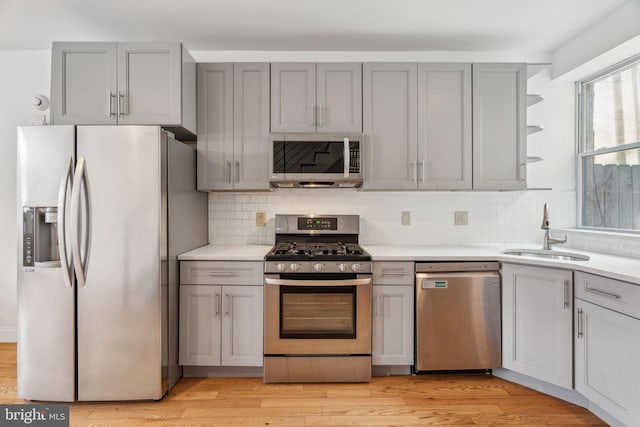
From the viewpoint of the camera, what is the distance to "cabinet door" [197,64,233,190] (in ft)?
9.46

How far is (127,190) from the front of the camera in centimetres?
225

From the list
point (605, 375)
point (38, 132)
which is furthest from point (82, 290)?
point (605, 375)

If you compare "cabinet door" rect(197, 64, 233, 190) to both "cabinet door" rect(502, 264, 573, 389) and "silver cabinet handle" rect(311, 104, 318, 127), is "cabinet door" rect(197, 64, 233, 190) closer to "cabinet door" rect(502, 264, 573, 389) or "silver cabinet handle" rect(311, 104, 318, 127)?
"silver cabinet handle" rect(311, 104, 318, 127)

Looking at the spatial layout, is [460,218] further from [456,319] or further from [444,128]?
[456,319]

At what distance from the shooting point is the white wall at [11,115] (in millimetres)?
3191

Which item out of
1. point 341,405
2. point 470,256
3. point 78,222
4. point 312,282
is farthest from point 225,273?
point 470,256

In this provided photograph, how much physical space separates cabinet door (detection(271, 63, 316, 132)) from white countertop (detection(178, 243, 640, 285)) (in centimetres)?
109

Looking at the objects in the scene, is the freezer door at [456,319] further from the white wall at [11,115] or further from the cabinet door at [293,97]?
the white wall at [11,115]

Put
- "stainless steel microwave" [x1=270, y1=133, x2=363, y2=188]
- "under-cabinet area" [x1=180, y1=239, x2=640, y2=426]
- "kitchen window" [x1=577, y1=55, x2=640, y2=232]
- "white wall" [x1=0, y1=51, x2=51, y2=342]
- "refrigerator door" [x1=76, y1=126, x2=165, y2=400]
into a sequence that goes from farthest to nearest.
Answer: "white wall" [x1=0, y1=51, x2=51, y2=342] < "stainless steel microwave" [x1=270, y1=133, x2=363, y2=188] < "kitchen window" [x1=577, y1=55, x2=640, y2=232] < "under-cabinet area" [x1=180, y1=239, x2=640, y2=426] < "refrigerator door" [x1=76, y1=126, x2=165, y2=400]

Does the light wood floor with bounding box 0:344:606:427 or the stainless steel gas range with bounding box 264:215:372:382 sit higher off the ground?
the stainless steel gas range with bounding box 264:215:372:382

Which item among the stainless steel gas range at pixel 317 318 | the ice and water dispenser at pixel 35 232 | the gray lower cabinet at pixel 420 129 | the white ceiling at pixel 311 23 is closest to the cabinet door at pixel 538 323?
the gray lower cabinet at pixel 420 129

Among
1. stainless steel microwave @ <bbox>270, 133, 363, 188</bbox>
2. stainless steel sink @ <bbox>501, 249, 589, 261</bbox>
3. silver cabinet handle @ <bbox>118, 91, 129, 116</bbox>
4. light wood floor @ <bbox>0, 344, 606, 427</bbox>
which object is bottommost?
light wood floor @ <bbox>0, 344, 606, 427</bbox>

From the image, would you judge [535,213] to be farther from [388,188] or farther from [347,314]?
[347,314]

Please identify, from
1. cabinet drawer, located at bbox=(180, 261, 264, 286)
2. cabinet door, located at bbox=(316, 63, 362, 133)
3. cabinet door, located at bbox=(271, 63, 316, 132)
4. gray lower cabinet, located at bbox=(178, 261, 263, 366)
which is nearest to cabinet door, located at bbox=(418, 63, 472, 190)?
cabinet door, located at bbox=(316, 63, 362, 133)
